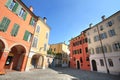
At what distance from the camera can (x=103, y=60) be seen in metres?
18.0

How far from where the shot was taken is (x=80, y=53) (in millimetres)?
26031

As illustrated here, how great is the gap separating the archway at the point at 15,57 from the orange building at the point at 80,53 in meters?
17.6

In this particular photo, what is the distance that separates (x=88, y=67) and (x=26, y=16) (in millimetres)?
20828

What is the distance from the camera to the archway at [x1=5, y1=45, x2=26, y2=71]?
14282mm

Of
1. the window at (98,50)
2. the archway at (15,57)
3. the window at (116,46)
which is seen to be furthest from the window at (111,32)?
the archway at (15,57)

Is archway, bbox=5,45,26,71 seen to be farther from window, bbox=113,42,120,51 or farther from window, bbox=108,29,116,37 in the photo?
window, bbox=108,29,116,37

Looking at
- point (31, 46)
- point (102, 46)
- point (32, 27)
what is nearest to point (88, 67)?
point (102, 46)

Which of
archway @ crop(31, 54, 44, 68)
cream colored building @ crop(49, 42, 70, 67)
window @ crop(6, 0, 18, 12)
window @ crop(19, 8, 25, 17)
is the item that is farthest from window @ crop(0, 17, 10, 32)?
cream colored building @ crop(49, 42, 70, 67)

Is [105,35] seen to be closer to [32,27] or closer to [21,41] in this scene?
[32,27]

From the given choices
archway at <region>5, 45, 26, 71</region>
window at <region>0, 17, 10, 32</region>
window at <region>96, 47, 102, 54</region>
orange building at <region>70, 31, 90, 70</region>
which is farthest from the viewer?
orange building at <region>70, 31, 90, 70</region>

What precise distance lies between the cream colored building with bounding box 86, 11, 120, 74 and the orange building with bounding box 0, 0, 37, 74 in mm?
16347

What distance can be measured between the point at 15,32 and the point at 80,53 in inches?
805

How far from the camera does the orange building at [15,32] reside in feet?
35.0

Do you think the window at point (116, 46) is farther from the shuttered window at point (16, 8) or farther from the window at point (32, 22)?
the shuttered window at point (16, 8)
